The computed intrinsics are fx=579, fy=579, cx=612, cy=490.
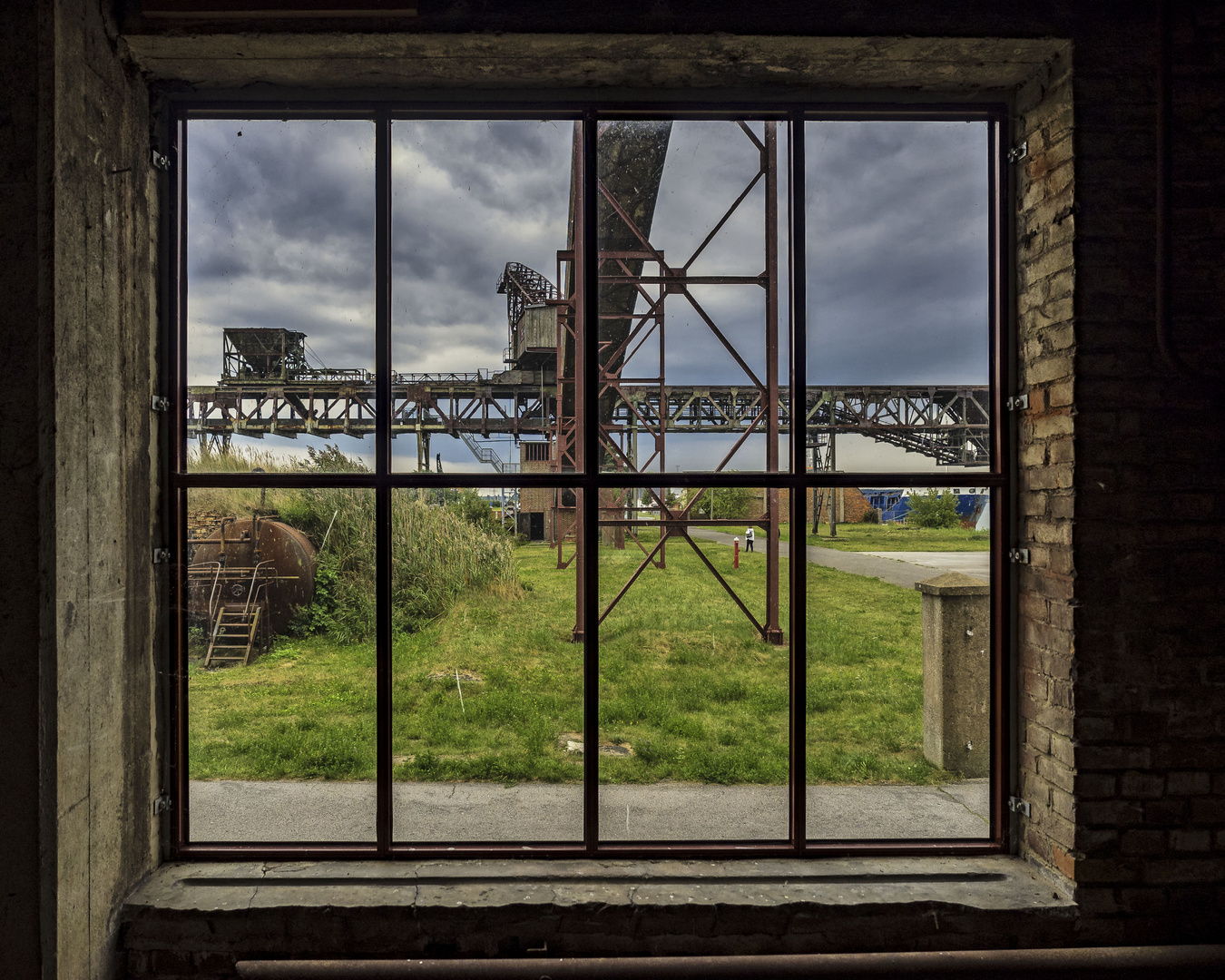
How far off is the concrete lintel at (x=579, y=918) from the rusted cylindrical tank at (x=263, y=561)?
4.35m

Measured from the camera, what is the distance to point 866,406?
403 centimetres

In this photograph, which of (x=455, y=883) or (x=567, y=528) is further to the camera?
(x=567, y=528)

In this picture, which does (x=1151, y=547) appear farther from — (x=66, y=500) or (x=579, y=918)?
(x=66, y=500)

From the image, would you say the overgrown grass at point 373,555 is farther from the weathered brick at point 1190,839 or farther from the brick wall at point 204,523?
the weathered brick at point 1190,839

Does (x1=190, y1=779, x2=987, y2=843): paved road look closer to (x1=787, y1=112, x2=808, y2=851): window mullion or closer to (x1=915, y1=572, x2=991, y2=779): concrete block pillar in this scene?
(x1=915, y1=572, x2=991, y2=779): concrete block pillar

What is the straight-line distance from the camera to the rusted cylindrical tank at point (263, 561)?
5504 mm

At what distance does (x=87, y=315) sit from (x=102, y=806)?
4.78ft

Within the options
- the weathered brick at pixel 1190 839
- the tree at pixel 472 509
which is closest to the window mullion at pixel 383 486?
the weathered brick at pixel 1190 839

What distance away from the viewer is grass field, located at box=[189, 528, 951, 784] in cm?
383

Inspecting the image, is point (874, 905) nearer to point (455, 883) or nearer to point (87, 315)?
point (455, 883)

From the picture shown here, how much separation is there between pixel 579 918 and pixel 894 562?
39.2 feet

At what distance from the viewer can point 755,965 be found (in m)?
1.70

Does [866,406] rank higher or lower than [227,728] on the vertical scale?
higher

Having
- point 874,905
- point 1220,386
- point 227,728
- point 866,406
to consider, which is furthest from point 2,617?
point 866,406
